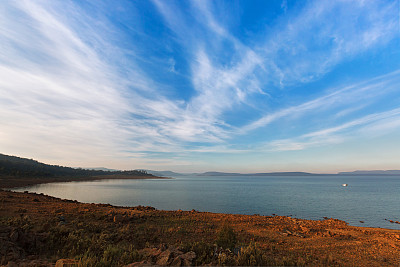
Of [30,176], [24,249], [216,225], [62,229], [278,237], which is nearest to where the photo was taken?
[24,249]

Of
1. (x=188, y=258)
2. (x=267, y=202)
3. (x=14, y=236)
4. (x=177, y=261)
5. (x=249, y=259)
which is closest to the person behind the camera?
(x=177, y=261)

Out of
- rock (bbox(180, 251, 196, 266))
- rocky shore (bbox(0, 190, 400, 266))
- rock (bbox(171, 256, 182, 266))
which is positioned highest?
rock (bbox(171, 256, 182, 266))

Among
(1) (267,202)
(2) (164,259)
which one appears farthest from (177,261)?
(1) (267,202)

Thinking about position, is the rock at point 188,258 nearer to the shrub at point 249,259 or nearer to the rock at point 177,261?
the rock at point 177,261

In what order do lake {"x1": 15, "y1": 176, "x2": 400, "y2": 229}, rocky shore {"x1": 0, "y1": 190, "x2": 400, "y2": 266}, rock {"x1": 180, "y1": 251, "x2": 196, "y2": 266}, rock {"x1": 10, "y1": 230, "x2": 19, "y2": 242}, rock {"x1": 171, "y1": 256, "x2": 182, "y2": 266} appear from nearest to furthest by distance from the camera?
1. rock {"x1": 171, "y1": 256, "x2": 182, "y2": 266}
2. rock {"x1": 180, "y1": 251, "x2": 196, "y2": 266}
3. rocky shore {"x1": 0, "y1": 190, "x2": 400, "y2": 266}
4. rock {"x1": 10, "y1": 230, "x2": 19, "y2": 242}
5. lake {"x1": 15, "y1": 176, "x2": 400, "y2": 229}

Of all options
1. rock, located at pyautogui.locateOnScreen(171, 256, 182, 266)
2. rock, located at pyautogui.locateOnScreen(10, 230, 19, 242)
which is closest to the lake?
rock, located at pyautogui.locateOnScreen(10, 230, 19, 242)

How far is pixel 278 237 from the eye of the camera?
14180mm

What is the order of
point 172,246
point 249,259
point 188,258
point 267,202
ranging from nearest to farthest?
point 188,258
point 249,259
point 172,246
point 267,202

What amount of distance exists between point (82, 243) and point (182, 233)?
22.6ft

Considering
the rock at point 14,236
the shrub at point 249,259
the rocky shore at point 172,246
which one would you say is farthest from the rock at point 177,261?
the rock at point 14,236

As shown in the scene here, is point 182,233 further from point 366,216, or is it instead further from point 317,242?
point 366,216

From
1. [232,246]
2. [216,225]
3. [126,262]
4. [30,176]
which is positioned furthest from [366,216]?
[30,176]

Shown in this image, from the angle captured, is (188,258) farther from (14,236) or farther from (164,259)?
(14,236)

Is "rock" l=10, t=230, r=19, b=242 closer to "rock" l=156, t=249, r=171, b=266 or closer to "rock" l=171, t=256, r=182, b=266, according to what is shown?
"rock" l=156, t=249, r=171, b=266
